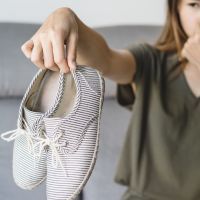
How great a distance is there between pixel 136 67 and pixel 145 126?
0.15m

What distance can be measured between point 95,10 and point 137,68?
608mm

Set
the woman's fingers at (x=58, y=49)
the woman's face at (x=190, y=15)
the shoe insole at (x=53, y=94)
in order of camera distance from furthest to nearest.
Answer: the woman's face at (x=190, y=15) → the shoe insole at (x=53, y=94) → the woman's fingers at (x=58, y=49)

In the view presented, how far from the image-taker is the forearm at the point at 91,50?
69cm

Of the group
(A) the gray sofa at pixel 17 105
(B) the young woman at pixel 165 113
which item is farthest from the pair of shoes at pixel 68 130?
(A) the gray sofa at pixel 17 105

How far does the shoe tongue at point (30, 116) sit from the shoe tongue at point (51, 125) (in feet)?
0.07

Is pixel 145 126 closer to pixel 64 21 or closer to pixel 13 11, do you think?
pixel 64 21

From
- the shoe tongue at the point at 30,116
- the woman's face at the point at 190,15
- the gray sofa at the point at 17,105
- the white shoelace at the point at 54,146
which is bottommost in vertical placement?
the gray sofa at the point at 17,105

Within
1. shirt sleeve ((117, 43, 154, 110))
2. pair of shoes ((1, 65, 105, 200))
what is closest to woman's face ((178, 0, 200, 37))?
shirt sleeve ((117, 43, 154, 110))

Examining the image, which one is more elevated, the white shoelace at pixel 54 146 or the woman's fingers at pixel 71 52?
the woman's fingers at pixel 71 52

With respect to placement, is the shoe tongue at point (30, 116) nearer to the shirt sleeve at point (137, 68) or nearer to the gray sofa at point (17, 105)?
the shirt sleeve at point (137, 68)

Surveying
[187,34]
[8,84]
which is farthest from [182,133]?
[8,84]

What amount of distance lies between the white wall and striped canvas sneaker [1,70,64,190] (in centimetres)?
77

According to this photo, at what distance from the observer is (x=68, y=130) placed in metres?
0.61

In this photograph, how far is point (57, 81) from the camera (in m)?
0.65
